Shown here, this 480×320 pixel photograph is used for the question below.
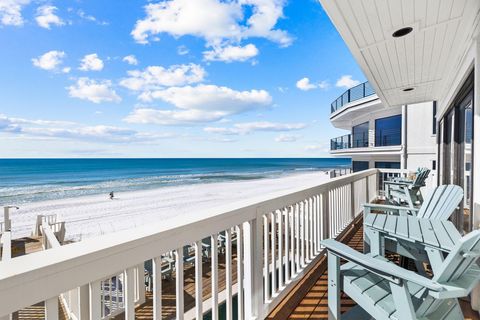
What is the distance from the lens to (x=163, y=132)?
61219 millimetres

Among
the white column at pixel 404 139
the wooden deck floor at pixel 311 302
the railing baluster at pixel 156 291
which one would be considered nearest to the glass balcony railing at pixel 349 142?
the white column at pixel 404 139

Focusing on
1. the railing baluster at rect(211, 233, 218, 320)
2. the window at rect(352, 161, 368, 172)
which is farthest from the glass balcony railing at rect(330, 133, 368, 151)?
the railing baluster at rect(211, 233, 218, 320)

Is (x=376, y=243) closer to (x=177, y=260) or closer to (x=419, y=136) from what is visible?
(x=177, y=260)

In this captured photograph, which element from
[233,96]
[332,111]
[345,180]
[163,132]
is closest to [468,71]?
[345,180]

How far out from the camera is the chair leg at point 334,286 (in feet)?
5.80

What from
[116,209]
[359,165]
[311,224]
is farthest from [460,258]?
[116,209]

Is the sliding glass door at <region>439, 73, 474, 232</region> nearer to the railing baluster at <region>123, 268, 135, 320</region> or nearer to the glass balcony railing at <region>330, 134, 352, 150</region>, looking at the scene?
the railing baluster at <region>123, 268, 135, 320</region>

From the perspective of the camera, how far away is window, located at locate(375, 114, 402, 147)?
13.7 m

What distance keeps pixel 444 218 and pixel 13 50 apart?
1448 inches

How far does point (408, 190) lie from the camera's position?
4910 millimetres

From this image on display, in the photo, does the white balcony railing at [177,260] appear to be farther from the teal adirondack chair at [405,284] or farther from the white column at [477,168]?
the white column at [477,168]

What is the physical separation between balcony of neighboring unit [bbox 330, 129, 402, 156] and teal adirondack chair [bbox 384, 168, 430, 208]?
8423 mm

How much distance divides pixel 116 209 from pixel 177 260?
18.4 meters

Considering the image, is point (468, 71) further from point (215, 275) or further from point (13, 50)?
point (13, 50)
